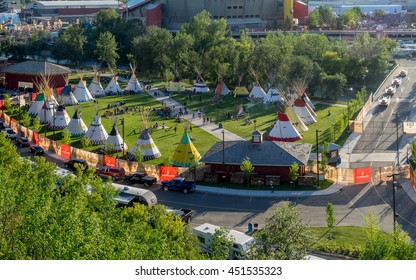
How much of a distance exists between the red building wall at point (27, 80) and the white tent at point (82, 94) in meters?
7.69

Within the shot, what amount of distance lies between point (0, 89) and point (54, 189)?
2137 inches

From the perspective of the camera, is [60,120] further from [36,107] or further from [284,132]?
[284,132]

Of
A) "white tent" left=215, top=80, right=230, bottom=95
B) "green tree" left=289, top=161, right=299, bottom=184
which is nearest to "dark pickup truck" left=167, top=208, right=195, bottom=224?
"green tree" left=289, top=161, right=299, bottom=184

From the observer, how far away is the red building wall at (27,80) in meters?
80.0

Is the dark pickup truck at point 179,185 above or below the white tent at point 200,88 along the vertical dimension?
below

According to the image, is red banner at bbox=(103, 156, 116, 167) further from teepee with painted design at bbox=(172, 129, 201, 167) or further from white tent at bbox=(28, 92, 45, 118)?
white tent at bbox=(28, 92, 45, 118)

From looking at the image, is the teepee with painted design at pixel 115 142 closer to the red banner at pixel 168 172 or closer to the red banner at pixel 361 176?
the red banner at pixel 168 172

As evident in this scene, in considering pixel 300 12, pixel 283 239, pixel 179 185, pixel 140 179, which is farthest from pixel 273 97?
pixel 300 12

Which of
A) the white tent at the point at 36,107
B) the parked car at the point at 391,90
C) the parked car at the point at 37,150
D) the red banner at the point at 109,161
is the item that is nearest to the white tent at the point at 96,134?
the parked car at the point at 37,150

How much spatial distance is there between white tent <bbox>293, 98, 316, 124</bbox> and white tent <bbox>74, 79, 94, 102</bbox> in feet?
80.1

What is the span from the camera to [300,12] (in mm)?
137250

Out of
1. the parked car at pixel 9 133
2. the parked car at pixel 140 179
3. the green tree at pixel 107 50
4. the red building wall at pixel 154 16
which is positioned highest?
the red building wall at pixel 154 16

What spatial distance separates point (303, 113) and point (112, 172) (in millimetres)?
23101

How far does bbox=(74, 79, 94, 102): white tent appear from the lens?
72.1m
